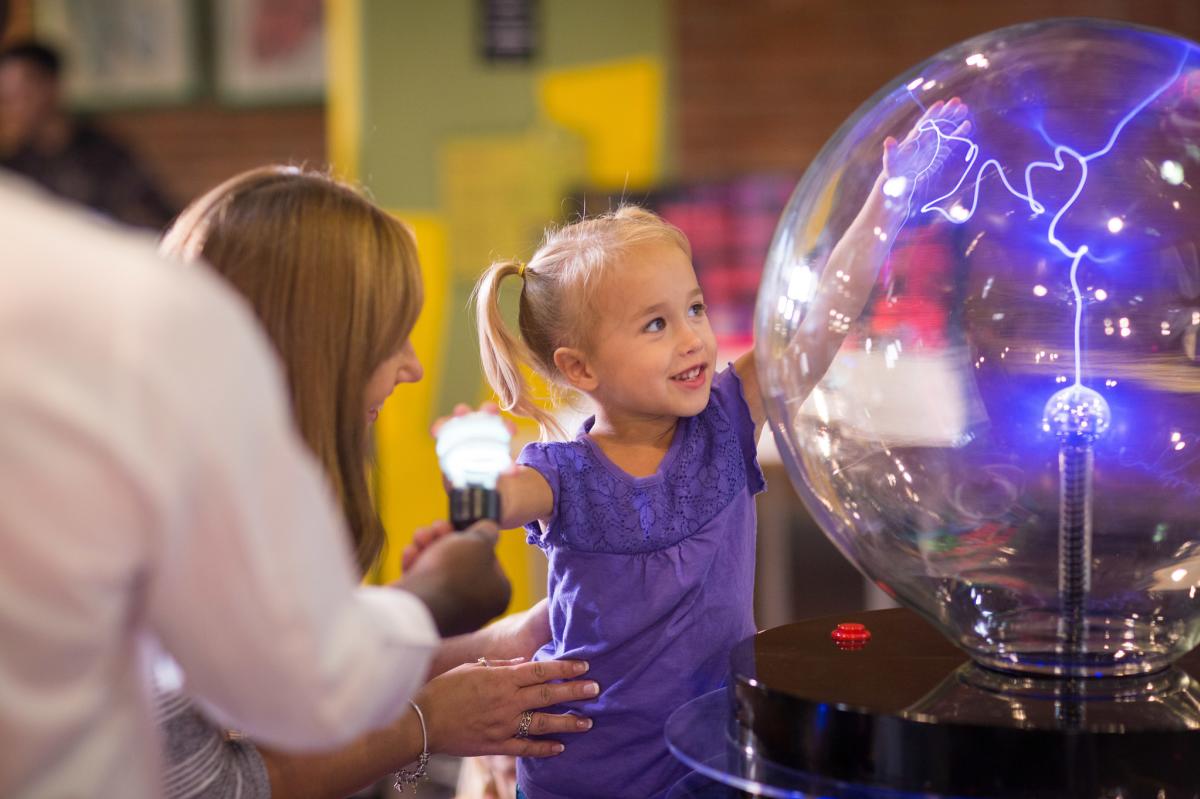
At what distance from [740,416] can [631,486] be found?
0.50 feet

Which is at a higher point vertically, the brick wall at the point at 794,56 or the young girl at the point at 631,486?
the brick wall at the point at 794,56

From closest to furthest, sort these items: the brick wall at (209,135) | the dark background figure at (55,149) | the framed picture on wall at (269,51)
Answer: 1. the dark background figure at (55,149)
2. the framed picture on wall at (269,51)
3. the brick wall at (209,135)

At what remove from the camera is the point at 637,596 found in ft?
4.25

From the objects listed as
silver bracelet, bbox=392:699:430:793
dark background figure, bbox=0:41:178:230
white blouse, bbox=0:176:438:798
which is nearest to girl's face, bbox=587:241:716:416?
silver bracelet, bbox=392:699:430:793

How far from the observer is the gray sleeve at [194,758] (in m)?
1.09

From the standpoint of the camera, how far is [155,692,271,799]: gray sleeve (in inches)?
43.0

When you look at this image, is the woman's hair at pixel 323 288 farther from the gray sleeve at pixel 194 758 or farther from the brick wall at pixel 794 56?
the brick wall at pixel 794 56

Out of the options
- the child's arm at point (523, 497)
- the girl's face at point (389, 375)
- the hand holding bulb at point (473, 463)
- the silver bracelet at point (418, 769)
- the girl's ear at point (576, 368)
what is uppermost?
the girl's face at point (389, 375)

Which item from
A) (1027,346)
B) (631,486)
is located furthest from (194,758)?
(1027,346)

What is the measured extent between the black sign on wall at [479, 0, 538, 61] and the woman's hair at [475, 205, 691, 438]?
2.49 m

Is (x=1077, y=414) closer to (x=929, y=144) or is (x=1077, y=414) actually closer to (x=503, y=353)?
(x=929, y=144)

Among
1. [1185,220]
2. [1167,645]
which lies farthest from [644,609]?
[1185,220]

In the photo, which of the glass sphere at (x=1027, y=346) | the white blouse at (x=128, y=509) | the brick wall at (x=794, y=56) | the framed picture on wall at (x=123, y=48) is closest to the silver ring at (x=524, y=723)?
the glass sphere at (x=1027, y=346)

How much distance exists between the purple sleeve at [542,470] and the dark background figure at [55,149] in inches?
168
